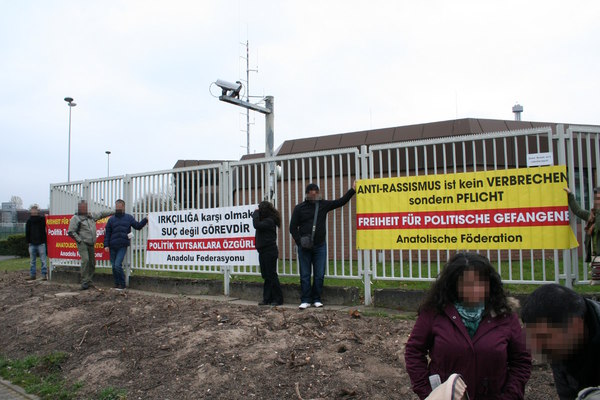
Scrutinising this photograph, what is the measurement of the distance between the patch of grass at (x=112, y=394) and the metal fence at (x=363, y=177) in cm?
339

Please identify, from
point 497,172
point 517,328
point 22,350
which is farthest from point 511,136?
point 22,350

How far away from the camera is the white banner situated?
8.67m

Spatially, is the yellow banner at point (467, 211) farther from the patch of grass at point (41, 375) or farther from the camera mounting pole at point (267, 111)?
the camera mounting pole at point (267, 111)

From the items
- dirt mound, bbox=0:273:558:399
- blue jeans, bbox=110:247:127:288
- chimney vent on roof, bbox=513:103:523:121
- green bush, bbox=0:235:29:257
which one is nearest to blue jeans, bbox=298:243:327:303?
dirt mound, bbox=0:273:558:399

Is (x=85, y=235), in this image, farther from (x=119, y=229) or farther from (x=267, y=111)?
(x=267, y=111)

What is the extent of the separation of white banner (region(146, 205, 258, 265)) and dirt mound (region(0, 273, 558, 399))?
1.13 metres

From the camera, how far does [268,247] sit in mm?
7922

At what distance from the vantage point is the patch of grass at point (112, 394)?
17.3 feet

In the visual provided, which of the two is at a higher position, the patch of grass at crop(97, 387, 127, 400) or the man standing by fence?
the man standing by fence

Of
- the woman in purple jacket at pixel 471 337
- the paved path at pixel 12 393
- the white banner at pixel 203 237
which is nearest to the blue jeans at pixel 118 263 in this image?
the white banner at pixel 203 237

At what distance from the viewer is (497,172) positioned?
20.6 feet

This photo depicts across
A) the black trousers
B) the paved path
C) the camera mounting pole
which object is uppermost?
the camera mounting pole

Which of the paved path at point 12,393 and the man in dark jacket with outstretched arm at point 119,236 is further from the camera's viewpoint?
the man in dark jacket with outstretched arm at point 119,236

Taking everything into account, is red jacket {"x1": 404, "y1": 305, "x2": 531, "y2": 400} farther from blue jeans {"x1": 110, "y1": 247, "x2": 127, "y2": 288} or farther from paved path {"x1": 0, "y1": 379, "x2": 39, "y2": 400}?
blue jeans {"x1": 110, "y1": 247, "x2": 127, "y2": 288}
